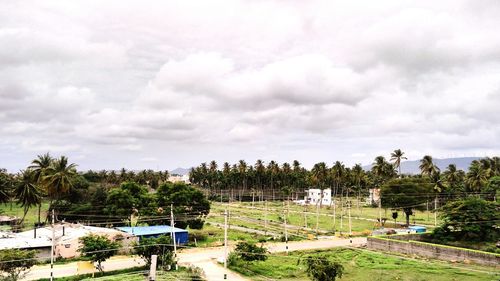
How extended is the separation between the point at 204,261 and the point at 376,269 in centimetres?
1735

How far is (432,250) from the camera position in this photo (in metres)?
45.7

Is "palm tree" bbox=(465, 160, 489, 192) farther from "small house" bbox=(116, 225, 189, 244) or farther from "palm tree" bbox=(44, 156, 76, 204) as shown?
"palm tree" bbox=(44, 156, 76, 204)

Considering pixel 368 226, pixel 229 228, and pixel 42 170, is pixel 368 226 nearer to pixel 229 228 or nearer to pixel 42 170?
pixel 229 228

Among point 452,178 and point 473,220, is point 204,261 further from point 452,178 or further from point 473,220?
point 452,178

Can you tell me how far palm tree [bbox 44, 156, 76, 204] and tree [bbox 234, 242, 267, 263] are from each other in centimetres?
3150

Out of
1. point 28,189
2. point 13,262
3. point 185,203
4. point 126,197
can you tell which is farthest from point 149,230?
point 28,189

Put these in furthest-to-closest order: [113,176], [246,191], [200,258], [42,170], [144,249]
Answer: [246,191] < [113,176] < [42,170] < [200,258] < [144,249]

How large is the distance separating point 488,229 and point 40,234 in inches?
2090

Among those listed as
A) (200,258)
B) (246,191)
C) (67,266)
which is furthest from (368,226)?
(246,191)

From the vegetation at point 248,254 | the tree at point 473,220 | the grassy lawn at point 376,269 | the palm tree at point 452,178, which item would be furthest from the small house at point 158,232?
the palm tree at point 452,178

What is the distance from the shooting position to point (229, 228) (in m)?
70.2

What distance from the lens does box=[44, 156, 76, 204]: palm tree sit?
190ft

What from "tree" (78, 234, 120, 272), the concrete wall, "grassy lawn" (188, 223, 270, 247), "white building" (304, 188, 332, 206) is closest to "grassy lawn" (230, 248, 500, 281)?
the concrete wall

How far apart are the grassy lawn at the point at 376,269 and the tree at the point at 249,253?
0.87 meters
